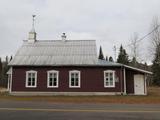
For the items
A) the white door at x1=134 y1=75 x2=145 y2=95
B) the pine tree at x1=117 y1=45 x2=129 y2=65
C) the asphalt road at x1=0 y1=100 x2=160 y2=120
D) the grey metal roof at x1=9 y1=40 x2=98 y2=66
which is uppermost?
the pine tree at x1=117 y1=45 x2=129 y2=65

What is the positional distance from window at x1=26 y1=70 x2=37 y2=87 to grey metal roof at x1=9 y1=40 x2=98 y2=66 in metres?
1.01

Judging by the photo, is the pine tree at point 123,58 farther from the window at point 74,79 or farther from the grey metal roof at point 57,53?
the window at point 74,79

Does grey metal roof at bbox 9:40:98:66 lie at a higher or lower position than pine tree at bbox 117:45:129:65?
lower

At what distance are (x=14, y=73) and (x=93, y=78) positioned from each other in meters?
8.65

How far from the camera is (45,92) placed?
87.4ft

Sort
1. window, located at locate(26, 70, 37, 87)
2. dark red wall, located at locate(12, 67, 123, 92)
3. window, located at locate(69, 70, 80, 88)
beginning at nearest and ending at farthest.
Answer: dark red wall, located at locate(12, 67, 123, 92)
window, located at locate(69, 70, 80, 88)
window, located at locate(26, 70, 37, 87)

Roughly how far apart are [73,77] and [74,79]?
9.5 inches

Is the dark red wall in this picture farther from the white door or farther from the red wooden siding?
the white door

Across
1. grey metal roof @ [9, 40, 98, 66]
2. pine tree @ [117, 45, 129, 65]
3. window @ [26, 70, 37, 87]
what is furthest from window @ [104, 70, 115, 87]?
pine tree @ [117, 45, 129, 65]

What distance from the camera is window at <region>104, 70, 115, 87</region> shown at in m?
26.4


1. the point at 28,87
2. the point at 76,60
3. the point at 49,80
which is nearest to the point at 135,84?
the point at 76,60

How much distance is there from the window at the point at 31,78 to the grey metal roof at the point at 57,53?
39.7 inches

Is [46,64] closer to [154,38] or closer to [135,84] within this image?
[135,84]

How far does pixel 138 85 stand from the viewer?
27578 millimetres
